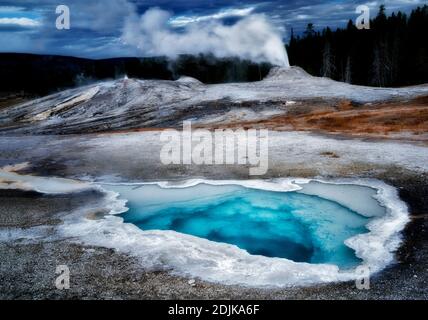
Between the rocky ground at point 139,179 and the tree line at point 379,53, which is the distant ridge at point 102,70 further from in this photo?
the rocky ground at point 139,179

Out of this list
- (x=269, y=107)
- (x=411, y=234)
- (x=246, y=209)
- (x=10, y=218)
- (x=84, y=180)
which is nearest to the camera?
(x=411, y=234)

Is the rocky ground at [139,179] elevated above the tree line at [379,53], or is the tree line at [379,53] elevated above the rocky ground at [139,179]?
the tree line at [379,53]

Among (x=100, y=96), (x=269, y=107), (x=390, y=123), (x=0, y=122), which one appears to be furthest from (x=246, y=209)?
(x=0, y=122)

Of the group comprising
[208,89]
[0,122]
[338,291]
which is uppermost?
[208,89]

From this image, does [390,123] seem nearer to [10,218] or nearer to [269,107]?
[269,107]

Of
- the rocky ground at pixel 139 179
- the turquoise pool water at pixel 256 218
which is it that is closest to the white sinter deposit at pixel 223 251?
the rocky ground at pixel 139 179

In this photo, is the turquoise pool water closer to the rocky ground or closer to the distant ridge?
the rocky ground

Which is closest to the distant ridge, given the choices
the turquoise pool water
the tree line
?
the tree line
